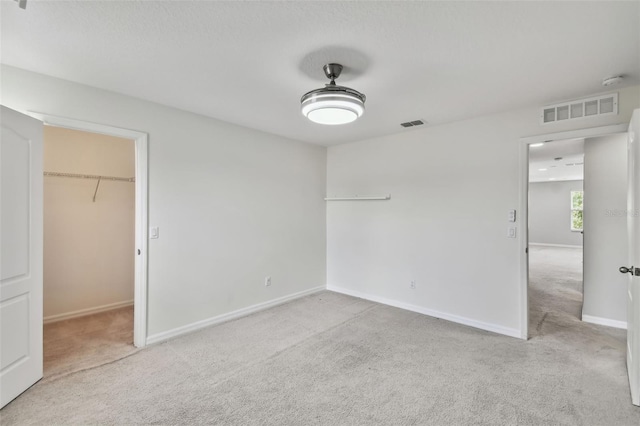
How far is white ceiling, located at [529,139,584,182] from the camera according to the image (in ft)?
16.1

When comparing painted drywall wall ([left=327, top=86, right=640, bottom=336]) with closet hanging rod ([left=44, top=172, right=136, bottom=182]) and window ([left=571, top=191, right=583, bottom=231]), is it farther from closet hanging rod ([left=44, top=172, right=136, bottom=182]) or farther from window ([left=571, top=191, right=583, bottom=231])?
window ([left=571, top=191, right=583, bottom=231])

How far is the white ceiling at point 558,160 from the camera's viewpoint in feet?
16.1

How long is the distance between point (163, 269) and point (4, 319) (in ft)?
3.92

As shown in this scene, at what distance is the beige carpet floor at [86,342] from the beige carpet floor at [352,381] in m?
0.17

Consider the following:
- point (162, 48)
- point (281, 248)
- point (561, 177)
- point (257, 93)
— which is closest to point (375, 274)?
point (281, 248)

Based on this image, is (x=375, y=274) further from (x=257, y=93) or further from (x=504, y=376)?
(x=257, y=93)

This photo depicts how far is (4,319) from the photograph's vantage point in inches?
79.4

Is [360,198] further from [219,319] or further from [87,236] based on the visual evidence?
[87,236]

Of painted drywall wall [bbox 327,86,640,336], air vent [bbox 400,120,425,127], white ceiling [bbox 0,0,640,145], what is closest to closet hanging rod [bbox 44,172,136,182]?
white ceiling [bbox 0,0,640,145]

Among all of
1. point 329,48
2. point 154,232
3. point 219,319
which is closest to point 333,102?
point 329,48

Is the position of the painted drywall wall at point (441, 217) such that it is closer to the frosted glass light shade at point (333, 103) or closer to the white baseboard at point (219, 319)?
the white baseboard at point (219, 319)

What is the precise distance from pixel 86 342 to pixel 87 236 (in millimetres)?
1471

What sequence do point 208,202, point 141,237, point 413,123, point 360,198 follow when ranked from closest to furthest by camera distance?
point 141,237 → point 208,202 → point 413,123 → point 360,198

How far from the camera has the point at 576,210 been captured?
10.3m
